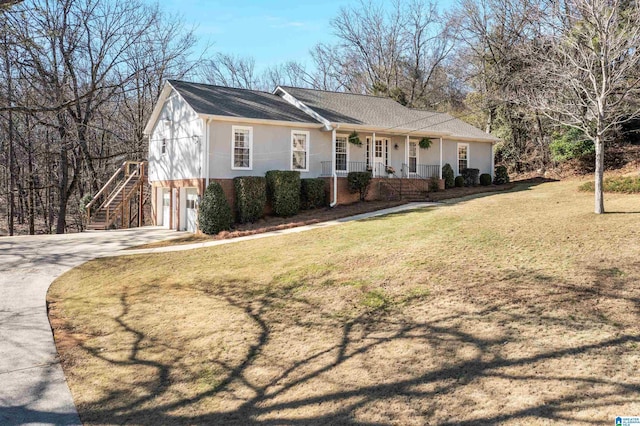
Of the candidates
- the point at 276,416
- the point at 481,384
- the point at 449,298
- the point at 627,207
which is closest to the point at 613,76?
Answer: the point at 627,207

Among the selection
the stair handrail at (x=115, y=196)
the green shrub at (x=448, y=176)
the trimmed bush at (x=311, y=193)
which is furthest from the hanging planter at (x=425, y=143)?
the stair handrail at (x=115, y=196)

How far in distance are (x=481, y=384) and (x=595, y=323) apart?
2008 millimetres

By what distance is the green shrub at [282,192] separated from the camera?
61.1 feet

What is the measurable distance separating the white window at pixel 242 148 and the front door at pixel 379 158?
22.0 feet

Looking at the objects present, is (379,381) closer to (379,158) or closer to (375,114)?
(379,158)

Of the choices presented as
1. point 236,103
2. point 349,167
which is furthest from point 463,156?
point 236,103

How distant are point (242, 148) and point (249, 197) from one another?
231 centimetres

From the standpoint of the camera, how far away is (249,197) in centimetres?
1797

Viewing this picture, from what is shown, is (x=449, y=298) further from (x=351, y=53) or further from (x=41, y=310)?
(x=351, y=53)

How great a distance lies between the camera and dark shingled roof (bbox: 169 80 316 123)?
61.0 ft

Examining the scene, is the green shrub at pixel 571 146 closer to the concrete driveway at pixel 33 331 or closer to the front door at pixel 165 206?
the front door at pixel 165 206

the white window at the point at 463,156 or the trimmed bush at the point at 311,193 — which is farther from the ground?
the white window at the point at 463,156

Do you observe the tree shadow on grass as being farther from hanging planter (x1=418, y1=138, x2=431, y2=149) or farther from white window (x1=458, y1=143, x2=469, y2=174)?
white window (x1=458, y1=143, x2=469, y2=174)

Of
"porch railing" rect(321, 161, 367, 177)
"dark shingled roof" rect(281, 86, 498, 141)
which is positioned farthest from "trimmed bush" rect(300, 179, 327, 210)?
"dark shingled roof" rect(281, 86, 498, 141)
